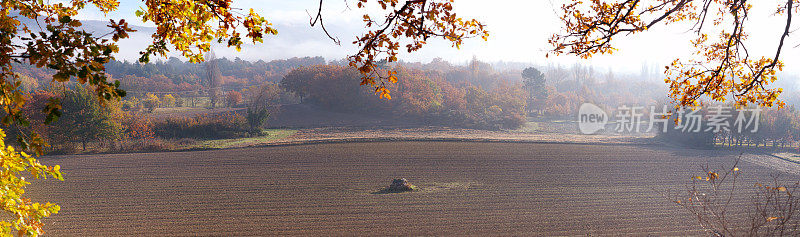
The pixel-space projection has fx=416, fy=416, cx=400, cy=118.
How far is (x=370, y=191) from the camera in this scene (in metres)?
16.9

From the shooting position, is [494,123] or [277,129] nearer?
[277,129]

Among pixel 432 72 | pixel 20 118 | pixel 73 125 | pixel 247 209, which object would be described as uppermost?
pixel 432 72

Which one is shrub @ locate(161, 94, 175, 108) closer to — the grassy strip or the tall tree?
the grassy strip

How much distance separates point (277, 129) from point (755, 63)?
124ft

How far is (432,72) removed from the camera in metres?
81.1

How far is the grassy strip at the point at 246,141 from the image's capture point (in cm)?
2775

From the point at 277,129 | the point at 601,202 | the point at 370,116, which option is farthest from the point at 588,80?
the point at 601,202

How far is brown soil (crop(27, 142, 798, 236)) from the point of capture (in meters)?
12.6

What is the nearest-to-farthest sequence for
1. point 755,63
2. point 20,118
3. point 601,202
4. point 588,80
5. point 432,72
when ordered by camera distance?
1. point 20,118
2. point 755,63
3. point 601,202
4. point 432,72
5. point 588,80

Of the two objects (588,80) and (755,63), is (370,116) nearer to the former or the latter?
(755,63)

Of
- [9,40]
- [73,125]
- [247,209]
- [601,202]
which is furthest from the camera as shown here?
[73,125]

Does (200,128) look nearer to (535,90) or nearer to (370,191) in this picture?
(370,191)

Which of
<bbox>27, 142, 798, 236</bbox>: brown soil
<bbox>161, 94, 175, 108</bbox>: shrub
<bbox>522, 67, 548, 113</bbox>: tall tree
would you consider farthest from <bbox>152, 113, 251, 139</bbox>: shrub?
<bbox>522, 67, 548, 113</bbox>: tall tree

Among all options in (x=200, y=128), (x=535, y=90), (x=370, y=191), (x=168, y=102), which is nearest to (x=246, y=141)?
(x=200, y=128)
